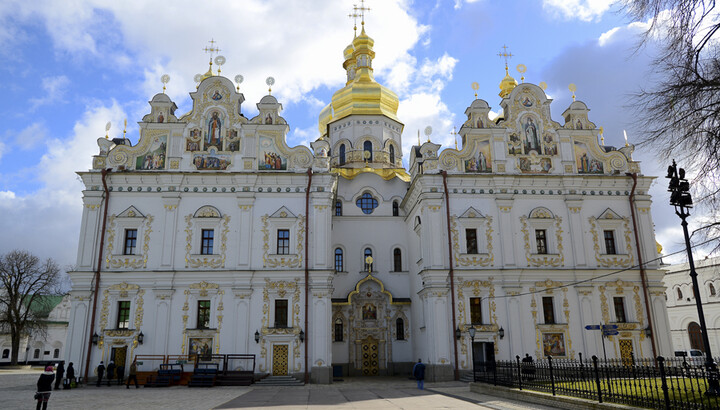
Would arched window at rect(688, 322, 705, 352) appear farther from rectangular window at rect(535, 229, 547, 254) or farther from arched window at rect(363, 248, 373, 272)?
arched window at rect(363, 248, 373, 272)

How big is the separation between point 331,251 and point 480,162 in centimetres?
903

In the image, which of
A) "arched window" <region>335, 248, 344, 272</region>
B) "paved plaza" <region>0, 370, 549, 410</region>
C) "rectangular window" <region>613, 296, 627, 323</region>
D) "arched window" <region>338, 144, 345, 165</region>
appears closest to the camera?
"paved plaza" <region>0, 370, 549, 410</region>

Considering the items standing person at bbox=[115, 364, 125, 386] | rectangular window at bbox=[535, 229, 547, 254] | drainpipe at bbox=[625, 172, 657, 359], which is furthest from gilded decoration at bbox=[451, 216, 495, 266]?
standing person at bbox=[115, 364, 125, 386]

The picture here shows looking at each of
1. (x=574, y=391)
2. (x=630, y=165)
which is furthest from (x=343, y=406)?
(x=630, y=165)

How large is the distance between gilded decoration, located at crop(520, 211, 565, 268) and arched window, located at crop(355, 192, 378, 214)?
9.14m

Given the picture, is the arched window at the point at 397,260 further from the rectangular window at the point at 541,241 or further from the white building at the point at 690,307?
the white building at the point at 690,307

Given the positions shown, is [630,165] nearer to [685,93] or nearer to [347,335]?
[347,335]

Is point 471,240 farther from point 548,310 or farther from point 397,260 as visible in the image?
point 397,260

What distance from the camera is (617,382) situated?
14391mm

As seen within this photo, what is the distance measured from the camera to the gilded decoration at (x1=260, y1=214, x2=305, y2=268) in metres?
25.0

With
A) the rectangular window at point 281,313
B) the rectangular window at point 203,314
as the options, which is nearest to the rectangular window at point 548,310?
the rectangular window at point 281,313

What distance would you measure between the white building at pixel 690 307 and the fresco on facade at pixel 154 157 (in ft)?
127

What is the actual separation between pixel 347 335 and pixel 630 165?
58.2 feet

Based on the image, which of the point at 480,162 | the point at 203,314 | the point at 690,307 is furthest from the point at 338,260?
the point at 690,307
